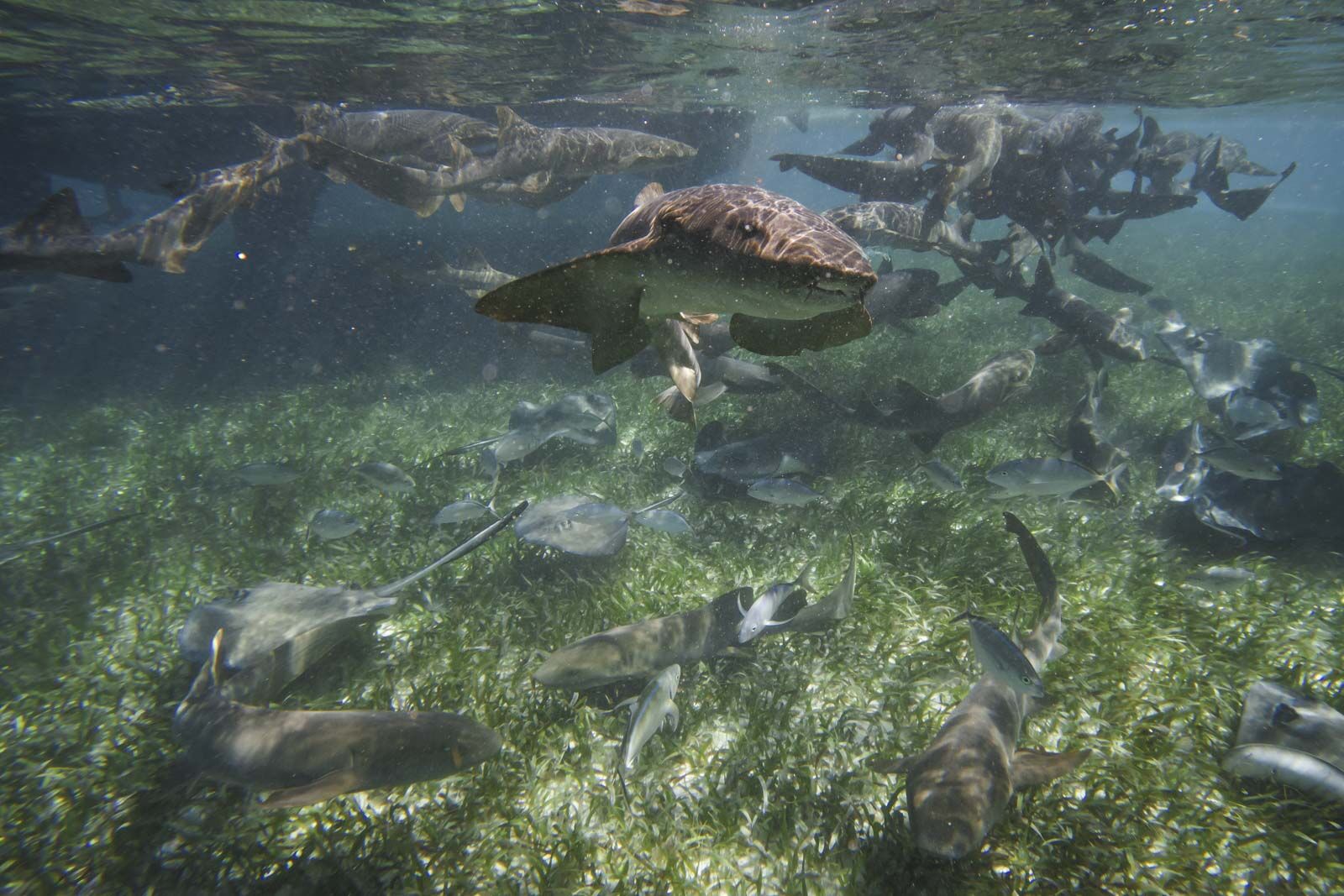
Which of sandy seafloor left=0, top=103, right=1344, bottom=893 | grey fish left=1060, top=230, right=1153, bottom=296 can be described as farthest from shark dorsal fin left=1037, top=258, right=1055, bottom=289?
grey fish left=1060, top=230, right=1153, bottom=296

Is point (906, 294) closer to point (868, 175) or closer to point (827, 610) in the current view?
point (868, 175)

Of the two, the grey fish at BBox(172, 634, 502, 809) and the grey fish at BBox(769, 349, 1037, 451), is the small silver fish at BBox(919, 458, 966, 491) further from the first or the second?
the grey fish at BBox(172, 634, 502, 809)

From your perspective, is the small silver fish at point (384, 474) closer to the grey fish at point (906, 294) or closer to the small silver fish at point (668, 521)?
the small silver fish at point (668, 521)

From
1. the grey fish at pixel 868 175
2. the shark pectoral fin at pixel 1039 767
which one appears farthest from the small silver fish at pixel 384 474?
the grey fish at pixel 868 175

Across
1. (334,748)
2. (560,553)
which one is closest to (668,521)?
(560,553)

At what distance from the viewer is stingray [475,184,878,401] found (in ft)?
8.78

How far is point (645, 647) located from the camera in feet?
14.5

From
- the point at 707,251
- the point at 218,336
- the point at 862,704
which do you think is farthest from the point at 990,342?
the point at 218,336

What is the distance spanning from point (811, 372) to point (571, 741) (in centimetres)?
767

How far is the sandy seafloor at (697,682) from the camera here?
3.11 meters

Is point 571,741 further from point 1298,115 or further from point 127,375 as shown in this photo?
point 1298,115

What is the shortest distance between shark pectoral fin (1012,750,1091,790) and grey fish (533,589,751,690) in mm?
2127

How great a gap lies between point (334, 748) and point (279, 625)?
1868mm

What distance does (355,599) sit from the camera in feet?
16.4
